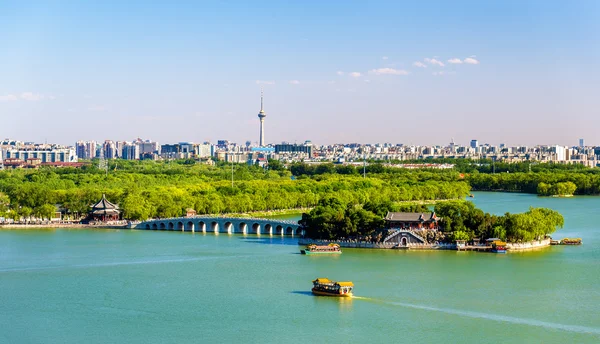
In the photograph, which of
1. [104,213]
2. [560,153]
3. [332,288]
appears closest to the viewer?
[332,288]

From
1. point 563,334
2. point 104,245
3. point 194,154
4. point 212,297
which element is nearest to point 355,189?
point 104,245

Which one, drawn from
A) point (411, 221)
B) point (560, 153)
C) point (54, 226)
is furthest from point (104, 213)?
point (560, 153)

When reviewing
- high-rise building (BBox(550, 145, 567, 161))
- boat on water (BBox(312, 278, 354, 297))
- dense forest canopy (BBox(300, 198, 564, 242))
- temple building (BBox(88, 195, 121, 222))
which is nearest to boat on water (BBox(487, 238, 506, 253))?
dense forest canopy (BBox(300, 198, 564, 242))

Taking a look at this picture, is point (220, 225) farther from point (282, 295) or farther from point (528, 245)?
point (282, 295)

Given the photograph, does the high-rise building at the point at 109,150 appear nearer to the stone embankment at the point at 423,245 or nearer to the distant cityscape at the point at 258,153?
the distant cityscape at the point at 258,153

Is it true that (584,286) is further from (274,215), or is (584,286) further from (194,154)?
(194,154)
